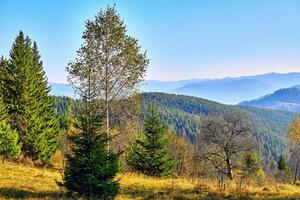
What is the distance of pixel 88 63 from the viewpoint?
98.5 feet

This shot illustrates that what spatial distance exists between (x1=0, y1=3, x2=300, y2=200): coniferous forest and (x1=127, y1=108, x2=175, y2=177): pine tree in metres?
0.11

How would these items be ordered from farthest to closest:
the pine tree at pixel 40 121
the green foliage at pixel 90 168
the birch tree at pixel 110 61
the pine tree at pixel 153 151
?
the pine tree at pixel 40 121 → the pine tree at pixel 153 151 → the birch tree at pixel 110 61 → the green foliage at pixel 90 168

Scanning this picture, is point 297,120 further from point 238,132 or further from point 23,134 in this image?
point 23,134

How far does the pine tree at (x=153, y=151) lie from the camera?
4225 cm

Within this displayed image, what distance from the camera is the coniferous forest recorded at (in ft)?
56.9

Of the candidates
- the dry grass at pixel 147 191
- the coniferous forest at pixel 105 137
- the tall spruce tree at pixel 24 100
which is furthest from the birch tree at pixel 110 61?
the tall spruce tree at pixel 24 100

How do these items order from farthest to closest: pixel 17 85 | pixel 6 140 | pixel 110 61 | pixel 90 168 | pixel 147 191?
pixel 17 85, pixel 6 140, pixel 110 61, pixel 147 191, pixel 90 168

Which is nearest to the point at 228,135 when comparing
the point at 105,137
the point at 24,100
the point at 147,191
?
the point at 24,100

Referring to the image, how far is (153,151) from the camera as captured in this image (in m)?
42.6

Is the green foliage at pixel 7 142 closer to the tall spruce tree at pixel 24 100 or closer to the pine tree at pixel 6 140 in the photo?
the pine tree at pixel 6 140

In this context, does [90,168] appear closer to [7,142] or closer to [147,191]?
[147,191]

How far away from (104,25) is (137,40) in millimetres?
2758

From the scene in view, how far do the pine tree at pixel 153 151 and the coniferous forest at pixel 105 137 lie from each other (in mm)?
105

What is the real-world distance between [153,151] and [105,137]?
2546cm
